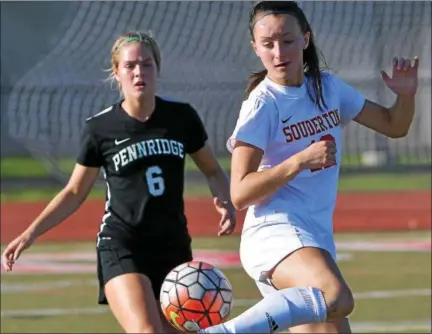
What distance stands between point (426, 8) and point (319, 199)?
11608 millimetres

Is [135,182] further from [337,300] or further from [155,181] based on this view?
[337,300]

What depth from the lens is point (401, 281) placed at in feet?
37.6

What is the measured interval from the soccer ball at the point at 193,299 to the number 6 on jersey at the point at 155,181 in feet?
1.44

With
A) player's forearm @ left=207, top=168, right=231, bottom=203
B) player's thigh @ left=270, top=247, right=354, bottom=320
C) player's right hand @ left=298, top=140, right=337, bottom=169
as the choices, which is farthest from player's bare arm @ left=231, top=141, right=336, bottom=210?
player's forearm @ left=207, top=168, right=231, bottom=203

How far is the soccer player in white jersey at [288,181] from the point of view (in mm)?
5273

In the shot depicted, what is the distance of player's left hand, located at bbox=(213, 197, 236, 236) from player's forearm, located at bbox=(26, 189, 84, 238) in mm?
773

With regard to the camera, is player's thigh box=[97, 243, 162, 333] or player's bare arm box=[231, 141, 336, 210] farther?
player's thigh box=[97, 243, 162, 333]

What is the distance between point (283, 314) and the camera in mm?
5289

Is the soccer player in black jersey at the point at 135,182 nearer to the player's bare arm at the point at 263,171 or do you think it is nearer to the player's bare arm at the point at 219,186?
the player's bare arm at the point at 219,186

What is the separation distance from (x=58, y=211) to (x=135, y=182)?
478 millimetres

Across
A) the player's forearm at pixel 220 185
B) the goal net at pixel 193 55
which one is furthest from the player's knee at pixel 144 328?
the goal net at pixel 193 55

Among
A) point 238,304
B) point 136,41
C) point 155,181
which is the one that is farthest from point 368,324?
point 136,41

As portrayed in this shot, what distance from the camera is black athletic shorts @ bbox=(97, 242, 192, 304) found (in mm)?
5969

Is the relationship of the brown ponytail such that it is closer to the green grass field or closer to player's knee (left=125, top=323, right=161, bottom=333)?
player's knee (left=125, top=323, right=161, bottom=333)
